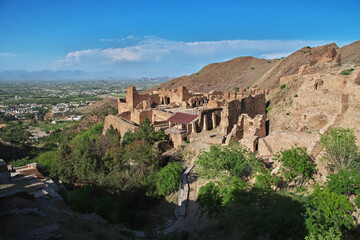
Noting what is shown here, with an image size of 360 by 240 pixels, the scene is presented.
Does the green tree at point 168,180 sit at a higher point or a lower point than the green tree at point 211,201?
lower

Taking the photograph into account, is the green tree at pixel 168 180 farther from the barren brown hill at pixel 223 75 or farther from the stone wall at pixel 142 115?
the barren brown hill at pixel 223 75

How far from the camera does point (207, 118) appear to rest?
75.3 ft

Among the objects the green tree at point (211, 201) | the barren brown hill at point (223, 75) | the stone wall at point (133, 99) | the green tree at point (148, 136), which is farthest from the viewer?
the barren brown hill at point (223, 75)

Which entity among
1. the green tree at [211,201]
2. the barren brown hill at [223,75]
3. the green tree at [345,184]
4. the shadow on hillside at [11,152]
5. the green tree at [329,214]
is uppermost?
the barren brown hill at [223,75]

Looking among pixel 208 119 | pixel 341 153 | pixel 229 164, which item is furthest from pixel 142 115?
pixel 341 153

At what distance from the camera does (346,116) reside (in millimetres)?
15766

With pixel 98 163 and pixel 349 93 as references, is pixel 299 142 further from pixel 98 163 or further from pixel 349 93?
pixel 98 163

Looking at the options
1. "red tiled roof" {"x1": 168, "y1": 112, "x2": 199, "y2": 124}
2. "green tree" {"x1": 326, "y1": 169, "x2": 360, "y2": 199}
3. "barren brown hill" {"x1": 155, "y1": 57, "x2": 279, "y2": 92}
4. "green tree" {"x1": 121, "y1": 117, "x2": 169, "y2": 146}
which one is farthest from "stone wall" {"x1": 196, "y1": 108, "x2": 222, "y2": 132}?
"barren brown hill" {"x1": 155, "y1": 57, "x2": 279, "y2": 92}

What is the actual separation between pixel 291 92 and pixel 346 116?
9415 millimetres

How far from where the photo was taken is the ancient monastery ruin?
1855cm

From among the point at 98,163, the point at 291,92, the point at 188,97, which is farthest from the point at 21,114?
the point at 291,92

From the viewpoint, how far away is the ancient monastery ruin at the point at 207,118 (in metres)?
18.5

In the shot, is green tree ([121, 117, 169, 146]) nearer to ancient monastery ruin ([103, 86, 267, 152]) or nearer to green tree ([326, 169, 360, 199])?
ancient monastery ruin ([103, 86, 267, 152])

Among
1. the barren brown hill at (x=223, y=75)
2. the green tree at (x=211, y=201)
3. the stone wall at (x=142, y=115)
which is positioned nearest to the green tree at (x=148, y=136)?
the stone wall at (x=142, y=115)
